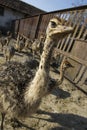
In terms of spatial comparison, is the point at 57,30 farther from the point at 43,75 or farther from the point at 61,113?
the point at 61,113

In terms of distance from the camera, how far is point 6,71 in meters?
4.09

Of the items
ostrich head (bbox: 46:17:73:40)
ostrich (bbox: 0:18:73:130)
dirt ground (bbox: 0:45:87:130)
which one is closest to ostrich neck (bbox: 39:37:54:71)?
ostrich (bbox: 0:18:73:130)

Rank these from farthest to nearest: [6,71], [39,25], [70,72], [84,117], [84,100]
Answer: [39,25], [70,72], [84,100], [84,117], [6,71]

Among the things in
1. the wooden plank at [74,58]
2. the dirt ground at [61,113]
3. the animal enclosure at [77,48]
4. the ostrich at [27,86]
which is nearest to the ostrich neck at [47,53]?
the ostrich at [27,86]

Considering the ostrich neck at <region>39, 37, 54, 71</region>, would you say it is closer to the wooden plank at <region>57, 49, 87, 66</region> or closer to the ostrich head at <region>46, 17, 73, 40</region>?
the ostrich head at <region>46, 17, 73, 40</region>

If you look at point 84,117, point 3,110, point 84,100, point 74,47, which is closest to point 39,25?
→ point 74,47

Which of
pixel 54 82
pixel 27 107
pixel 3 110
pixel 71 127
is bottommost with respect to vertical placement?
pixel 71 127

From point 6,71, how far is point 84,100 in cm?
310

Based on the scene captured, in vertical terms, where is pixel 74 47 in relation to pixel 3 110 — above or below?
above

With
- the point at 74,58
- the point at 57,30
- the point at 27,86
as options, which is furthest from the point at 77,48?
the point at 57,30

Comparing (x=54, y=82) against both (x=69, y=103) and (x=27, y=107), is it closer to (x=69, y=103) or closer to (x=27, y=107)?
(x=27, y=107)

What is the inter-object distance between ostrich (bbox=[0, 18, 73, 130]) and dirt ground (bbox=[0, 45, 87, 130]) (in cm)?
84

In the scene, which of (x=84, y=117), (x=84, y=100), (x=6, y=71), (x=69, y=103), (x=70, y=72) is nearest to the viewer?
(x=6, y=71)

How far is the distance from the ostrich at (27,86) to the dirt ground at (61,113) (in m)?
0.84
